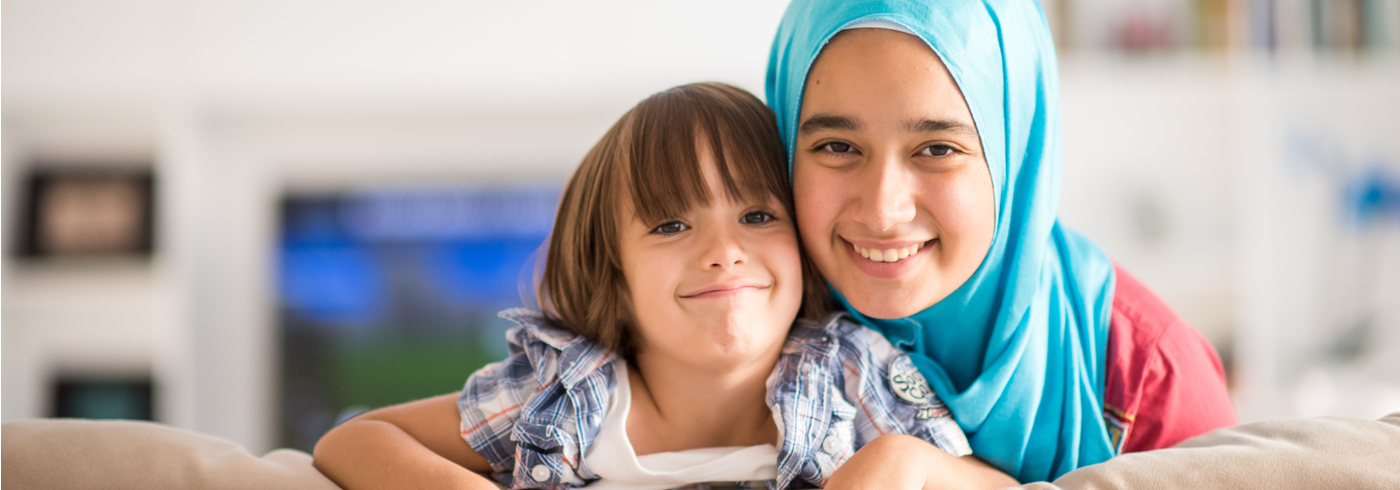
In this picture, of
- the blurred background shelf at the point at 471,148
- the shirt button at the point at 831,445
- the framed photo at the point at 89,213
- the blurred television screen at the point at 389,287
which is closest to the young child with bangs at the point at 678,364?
the shirt button at the point at 831,445

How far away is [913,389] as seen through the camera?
0.95 metres

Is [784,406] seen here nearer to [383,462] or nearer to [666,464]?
[666,464]

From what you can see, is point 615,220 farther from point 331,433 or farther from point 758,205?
point 331,433

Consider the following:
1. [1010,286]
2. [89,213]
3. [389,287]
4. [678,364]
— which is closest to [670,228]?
[678,364]

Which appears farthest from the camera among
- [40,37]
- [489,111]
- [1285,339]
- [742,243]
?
[1285,339]

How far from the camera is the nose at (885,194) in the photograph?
85cm

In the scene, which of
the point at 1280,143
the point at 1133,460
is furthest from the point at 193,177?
the point at 1280,143

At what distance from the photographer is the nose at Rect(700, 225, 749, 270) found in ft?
2.89

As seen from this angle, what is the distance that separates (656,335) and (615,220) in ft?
0.43

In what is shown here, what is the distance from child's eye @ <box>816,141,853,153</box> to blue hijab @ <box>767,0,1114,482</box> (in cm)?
5

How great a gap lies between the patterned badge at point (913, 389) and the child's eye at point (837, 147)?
0.24m

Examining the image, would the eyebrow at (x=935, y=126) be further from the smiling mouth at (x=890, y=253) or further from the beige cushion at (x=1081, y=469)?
the beige cushion at (x=1081, y=469)

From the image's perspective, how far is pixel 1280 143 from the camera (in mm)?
2871

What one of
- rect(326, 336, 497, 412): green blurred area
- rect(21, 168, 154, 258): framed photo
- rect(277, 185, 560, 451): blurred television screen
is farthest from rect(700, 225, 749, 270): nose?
→ rect(21, 168, 154, 258): framed photo
